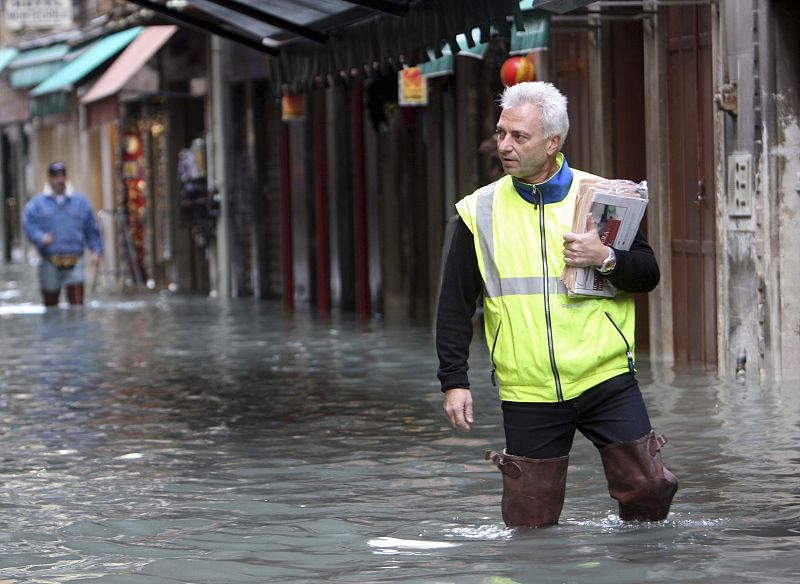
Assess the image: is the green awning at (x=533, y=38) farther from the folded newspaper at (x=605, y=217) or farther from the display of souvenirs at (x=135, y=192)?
the display of souvenirs at (x=135, y=192)

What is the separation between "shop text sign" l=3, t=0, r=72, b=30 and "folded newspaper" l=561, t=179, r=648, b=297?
32.3 m

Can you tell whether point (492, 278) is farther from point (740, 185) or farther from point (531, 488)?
point (740, 185)

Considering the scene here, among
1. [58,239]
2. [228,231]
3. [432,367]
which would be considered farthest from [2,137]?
[432,367]

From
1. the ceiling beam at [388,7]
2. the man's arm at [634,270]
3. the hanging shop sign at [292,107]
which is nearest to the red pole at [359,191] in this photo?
the hanging shop sign at [292,107]

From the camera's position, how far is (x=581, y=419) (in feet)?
22.8

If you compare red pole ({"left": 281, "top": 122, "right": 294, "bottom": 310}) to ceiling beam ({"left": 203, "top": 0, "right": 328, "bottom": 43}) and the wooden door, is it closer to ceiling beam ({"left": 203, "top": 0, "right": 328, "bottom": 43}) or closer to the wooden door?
the wooden door

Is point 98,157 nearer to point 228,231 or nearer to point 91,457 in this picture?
point 228,231

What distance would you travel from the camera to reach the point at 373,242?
22.6 m

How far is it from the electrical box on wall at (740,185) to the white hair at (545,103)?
6826 millimetres

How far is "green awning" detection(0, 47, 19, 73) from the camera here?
144 ft

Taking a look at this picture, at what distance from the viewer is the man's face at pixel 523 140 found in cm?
674

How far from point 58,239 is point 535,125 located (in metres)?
17.4

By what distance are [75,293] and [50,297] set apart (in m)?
0.30

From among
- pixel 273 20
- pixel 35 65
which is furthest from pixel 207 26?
pixel 35 65
